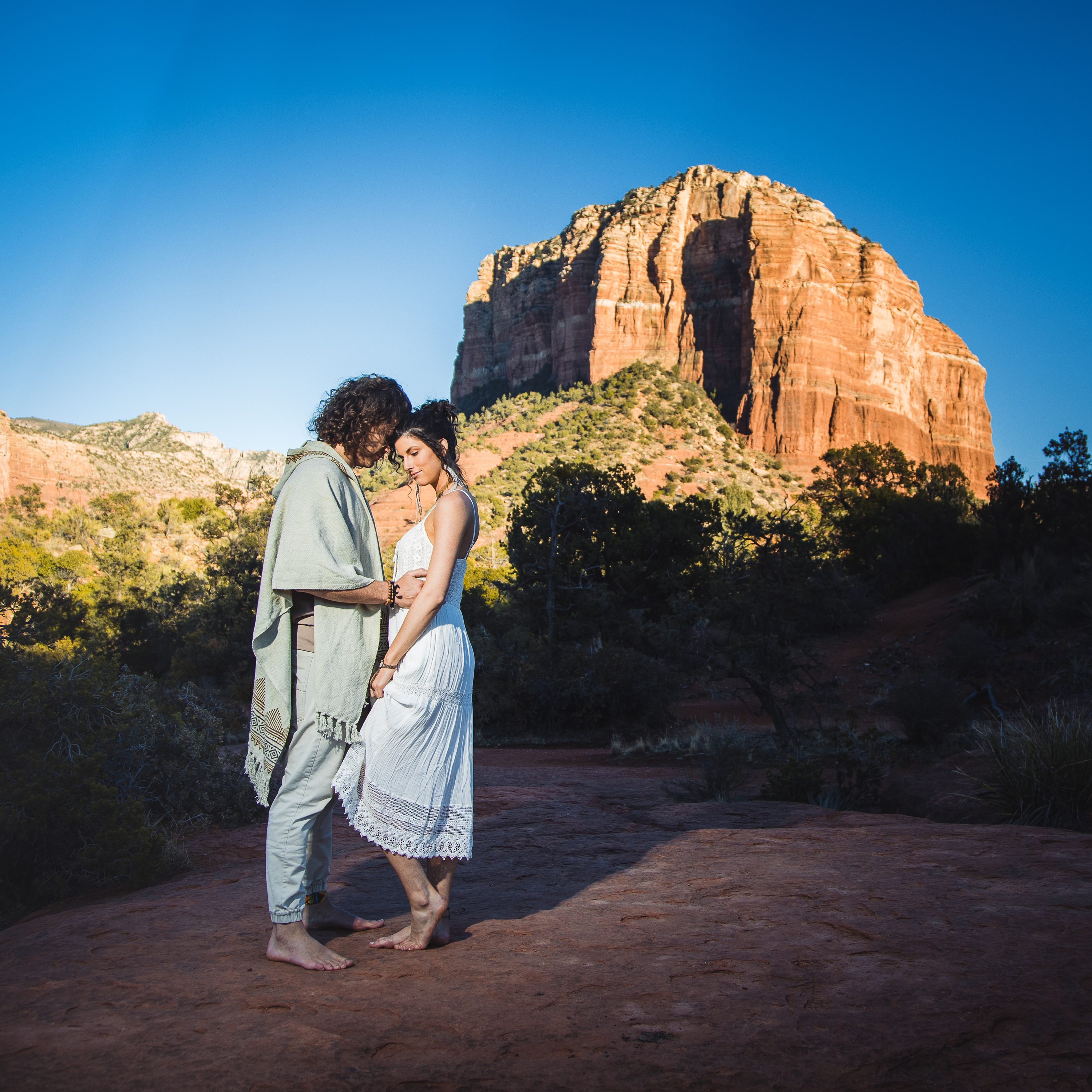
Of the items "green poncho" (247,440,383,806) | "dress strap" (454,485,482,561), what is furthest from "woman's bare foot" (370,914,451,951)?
"dress strap" (454,485,482,561)

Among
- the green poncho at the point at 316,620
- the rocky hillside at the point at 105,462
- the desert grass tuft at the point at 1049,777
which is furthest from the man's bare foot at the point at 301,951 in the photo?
the rocky hillside at the point at 105,462

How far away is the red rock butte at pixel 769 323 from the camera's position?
197 feet

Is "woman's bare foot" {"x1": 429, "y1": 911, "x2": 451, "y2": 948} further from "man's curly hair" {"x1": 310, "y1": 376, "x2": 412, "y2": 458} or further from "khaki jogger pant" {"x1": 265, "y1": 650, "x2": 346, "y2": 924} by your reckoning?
→ "man's curly hair" {"x1": 310, "y1": 376, "x2": 412, "y2": 458}

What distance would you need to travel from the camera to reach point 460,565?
10.1 feet

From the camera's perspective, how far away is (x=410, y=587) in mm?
2881

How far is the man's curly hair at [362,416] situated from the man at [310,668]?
1.7 inches

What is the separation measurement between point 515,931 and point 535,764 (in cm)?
864

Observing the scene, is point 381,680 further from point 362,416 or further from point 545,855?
point 545,855

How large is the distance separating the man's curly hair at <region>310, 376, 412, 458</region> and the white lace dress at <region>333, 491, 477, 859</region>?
503 mm

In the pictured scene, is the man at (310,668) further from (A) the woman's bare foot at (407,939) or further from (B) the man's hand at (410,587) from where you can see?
(A) the woman's bare foot at (407,939)

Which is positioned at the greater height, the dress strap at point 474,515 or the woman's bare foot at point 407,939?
the dress strap at point 474,515

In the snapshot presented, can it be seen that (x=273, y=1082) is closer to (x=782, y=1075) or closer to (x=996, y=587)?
(x=782, y=1075)

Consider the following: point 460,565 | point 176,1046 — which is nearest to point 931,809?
point 460,565

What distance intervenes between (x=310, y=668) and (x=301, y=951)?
906 millimetres
